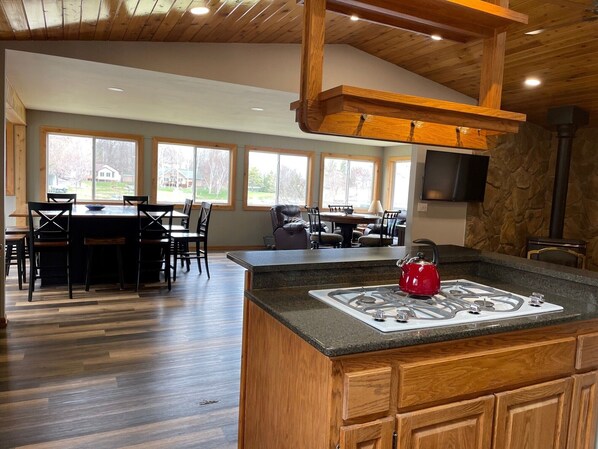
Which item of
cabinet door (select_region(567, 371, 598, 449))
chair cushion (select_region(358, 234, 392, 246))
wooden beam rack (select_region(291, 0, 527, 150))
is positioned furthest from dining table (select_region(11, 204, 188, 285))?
cabinet door (select_region(567, 371, 598, 449))

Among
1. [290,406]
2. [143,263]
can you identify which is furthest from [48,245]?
[290,406]

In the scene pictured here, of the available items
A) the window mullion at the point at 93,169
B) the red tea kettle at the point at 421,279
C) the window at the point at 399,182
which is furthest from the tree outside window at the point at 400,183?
the red tea kettle at the point at 421,279

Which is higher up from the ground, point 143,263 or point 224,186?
point 224,186

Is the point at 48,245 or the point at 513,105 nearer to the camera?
the point at 48,245

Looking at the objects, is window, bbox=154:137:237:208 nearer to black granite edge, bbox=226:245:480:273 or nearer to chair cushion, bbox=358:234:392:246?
chair cushion, bbox=358:234:392:246

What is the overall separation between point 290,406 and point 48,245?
395 centimetres

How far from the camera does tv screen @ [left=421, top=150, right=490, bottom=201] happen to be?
524cm

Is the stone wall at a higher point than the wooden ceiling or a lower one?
lower

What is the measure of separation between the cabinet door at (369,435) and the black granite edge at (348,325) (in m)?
0.25

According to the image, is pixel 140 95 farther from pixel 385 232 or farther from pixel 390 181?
pixel 390 181

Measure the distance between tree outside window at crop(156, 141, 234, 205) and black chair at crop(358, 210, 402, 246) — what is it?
120 inches

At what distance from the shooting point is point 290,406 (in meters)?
1.63

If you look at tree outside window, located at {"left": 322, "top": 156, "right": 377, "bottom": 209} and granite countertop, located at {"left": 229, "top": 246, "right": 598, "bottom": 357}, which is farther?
tree outside window, located at {"left": 322, "top": 156, "right": 377, "bottom": 209}

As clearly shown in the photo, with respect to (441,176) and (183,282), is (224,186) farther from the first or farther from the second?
(441,176)
